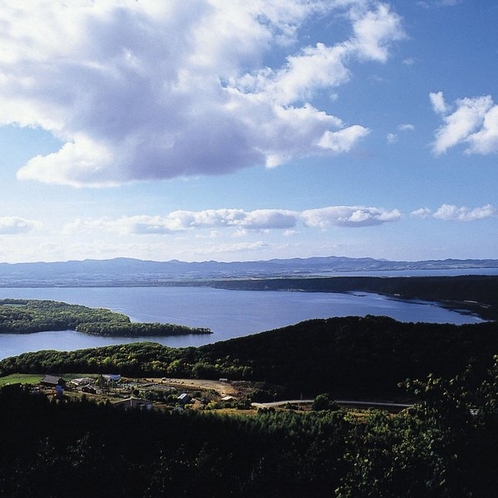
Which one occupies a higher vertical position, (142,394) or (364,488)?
(364,488)

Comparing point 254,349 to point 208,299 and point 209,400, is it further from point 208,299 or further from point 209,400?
point 208,299

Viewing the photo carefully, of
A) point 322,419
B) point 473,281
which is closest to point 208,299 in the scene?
point 473,281

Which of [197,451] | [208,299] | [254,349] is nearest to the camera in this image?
[197,451]

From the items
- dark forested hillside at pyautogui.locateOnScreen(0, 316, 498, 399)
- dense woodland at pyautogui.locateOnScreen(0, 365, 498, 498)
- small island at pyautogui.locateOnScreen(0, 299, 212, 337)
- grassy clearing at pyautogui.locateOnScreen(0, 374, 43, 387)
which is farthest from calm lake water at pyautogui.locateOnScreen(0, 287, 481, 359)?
dense woodland at pyautogui.locateOnScreen(0, 365, 498, 498)

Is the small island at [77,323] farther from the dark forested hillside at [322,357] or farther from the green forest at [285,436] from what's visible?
the green forest at [285,436]

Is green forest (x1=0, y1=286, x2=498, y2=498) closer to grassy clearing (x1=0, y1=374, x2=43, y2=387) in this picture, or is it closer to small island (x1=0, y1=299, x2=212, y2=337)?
grassy clearing (x1=0, y1=374, x2=43, y2=387)

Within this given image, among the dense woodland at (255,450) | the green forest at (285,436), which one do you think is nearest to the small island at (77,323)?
the green forest at (285,436)

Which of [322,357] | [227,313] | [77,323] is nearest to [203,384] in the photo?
[322,357]
